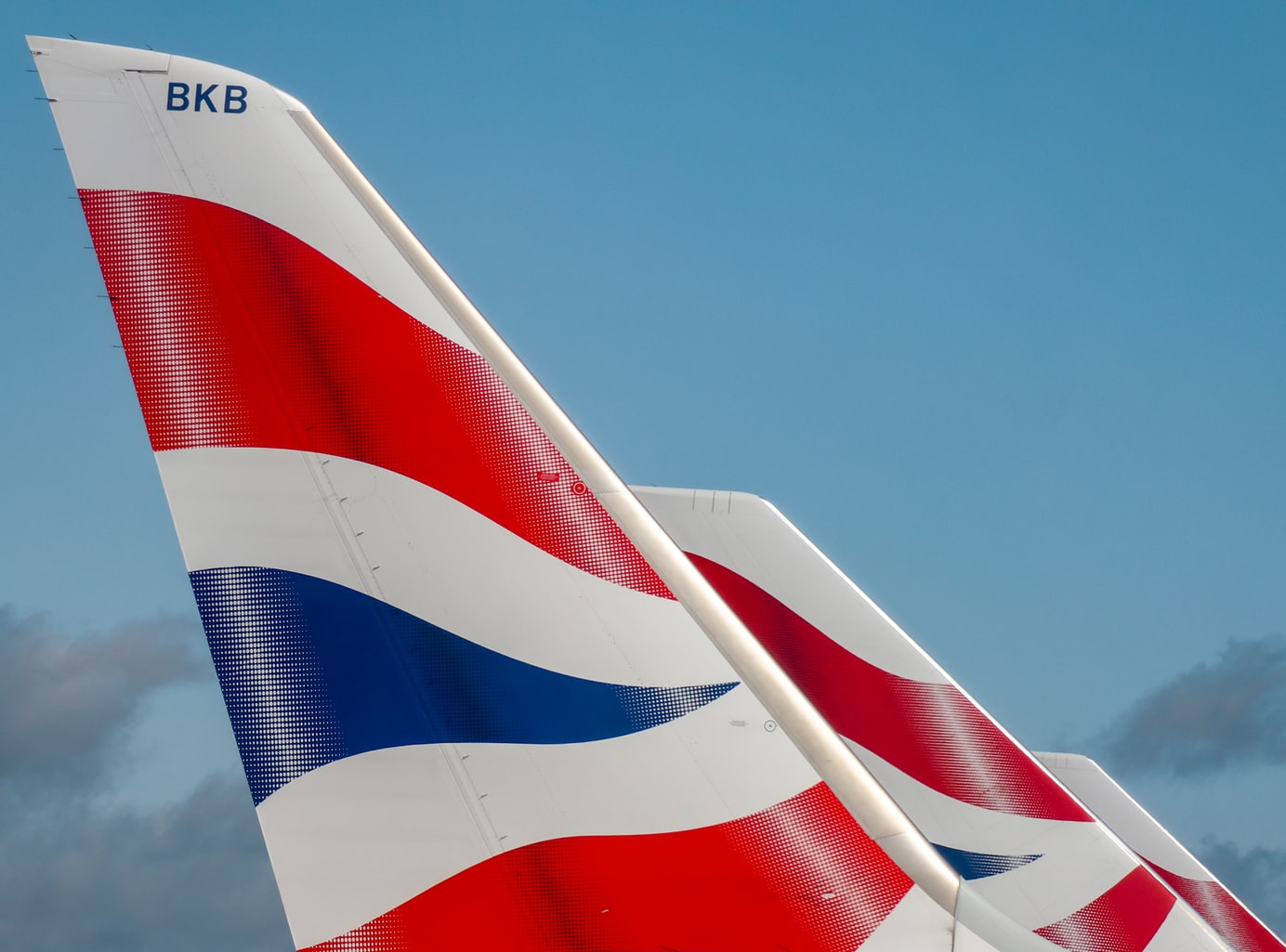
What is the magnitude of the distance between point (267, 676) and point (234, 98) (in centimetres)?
267

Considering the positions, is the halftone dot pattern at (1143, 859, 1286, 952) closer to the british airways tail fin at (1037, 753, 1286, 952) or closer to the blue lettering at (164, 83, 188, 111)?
the british airways tail fin at (1037, 753, 1286, 952)

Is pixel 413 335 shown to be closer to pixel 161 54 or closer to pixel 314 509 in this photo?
pixel 314 509

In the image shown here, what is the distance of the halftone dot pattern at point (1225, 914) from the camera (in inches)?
504

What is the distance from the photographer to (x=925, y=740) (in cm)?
1070

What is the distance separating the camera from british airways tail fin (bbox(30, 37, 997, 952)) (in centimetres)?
507

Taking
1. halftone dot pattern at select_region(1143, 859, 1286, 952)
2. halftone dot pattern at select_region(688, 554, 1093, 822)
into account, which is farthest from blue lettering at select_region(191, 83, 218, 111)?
halftone dot pattern at select_region(1143, 859, 1286, 952)

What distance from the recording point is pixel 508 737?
17.3 ft

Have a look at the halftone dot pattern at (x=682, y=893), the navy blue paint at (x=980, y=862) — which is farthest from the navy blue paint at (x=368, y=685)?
the navy blue paint at (x=980, y=862)

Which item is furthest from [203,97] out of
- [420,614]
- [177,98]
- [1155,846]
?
[1155,846]

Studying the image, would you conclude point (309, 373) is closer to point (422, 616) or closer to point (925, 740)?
point (422, 616)

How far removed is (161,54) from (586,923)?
4326 millimetres

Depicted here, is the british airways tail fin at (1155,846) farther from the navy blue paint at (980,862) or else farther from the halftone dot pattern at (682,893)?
the halftone dot pattern at (682,893)

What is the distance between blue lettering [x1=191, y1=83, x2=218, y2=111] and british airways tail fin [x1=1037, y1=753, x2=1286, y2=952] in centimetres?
1096

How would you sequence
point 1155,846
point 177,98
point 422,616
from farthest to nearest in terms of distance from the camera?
point 1155,846 → point 177,98 → point 422,616
